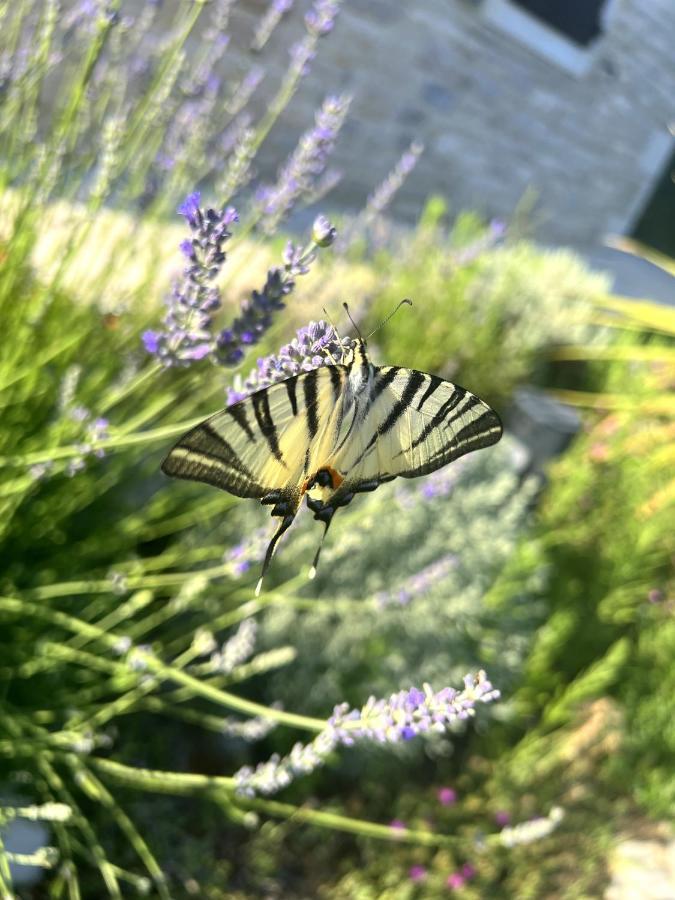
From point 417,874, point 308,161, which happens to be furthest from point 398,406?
point 417,874

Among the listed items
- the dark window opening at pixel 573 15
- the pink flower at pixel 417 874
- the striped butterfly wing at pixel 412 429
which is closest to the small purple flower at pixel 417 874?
the pink flower at pixel 417 874

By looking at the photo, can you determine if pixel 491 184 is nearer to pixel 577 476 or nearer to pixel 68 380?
pixel 577 476

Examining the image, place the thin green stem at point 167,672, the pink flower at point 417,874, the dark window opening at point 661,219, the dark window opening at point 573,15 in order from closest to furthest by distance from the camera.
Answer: the thin green stem at point 167,672
the pink flower at point 417,874
the dark window opening at point 573,15
the dark window opening at point 661,219

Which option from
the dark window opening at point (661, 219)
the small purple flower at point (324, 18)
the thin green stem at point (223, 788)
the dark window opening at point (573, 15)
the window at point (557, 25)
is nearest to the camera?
the thin green stem at point (223, 788)

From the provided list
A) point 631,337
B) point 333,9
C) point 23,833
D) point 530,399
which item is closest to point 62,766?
point 23,833

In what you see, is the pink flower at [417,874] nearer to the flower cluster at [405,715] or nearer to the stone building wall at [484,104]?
the flower cluster at [405,715]

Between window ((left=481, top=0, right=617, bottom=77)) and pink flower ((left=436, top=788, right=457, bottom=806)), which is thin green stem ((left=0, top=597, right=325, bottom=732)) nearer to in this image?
pink flower ((left=436, top=788, right=457, bottom=806))
